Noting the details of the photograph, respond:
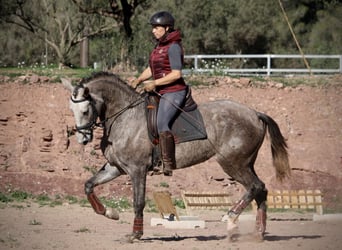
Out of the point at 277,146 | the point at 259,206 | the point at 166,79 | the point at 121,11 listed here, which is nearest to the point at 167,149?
the point at 166,79

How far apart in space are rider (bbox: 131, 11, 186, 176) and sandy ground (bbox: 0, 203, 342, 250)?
54.2 inches

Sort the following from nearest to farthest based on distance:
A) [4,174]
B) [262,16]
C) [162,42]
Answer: [162,42] < [4,174] < [262,16]

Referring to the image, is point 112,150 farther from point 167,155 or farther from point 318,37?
point 318,37

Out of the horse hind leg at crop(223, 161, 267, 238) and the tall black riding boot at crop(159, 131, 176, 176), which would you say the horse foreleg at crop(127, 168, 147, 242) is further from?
the horse hind leg at crop(223, 161, 267, 238)

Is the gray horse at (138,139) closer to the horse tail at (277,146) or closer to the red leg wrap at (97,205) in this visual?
the red leg wrap at (97,205)

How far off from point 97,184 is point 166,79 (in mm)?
1964

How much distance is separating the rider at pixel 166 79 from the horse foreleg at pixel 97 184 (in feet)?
2.81

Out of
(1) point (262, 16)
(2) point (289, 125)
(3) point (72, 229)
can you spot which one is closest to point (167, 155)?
(3) point (72, 229)

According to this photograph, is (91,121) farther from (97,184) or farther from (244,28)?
(244,28)

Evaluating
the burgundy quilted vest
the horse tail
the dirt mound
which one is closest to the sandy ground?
the horse tail

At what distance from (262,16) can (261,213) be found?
112 feet

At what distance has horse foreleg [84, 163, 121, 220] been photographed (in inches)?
513

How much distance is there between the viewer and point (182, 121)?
13.1 meters

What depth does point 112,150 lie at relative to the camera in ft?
42.8
